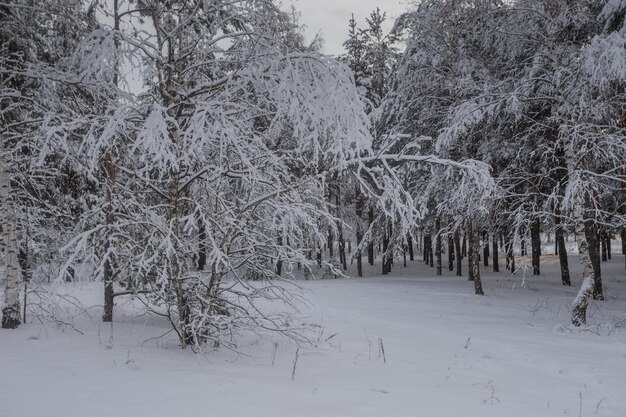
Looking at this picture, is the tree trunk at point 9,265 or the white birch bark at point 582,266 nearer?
the tree trunk at point 9,265

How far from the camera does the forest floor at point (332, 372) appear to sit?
4.74m

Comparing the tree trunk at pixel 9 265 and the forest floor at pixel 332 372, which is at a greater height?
the tree trunk at pixel 9 265

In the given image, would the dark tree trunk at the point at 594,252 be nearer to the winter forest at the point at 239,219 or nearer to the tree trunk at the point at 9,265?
the winter forest at the point at 239,219

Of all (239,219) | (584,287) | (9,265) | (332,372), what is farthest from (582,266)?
(9,265)

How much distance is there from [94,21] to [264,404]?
8846 mm

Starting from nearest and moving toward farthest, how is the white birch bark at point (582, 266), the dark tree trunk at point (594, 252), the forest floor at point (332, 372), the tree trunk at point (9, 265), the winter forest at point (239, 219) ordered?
the forest floor at point (332, 372)
the winter forest at point (239, 219)
the tree trunk at point (9, 265)
the white birch bark at point (582, 266)
the dark tree trunk at point (594, 252)

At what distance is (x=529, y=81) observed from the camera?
11.6 m

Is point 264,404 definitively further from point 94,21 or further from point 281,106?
point 94,21

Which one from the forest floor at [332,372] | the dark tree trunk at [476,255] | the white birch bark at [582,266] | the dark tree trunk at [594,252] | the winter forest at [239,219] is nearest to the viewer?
the forest floor at [332,372]

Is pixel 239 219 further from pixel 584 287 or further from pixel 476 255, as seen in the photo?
pixel 476 255

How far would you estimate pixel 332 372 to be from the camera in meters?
6.21

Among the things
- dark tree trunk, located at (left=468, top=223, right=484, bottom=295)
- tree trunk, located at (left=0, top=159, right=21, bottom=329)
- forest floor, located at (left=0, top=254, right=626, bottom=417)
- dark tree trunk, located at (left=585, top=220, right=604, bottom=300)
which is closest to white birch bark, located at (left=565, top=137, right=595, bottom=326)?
forest floor, located at (left=0, top=254, right=626, bottom=417)

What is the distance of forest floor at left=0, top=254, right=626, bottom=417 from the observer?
4.74 metres

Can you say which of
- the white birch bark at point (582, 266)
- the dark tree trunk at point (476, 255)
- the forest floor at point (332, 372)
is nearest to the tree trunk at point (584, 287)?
the white birch bark at point (582, 266)
